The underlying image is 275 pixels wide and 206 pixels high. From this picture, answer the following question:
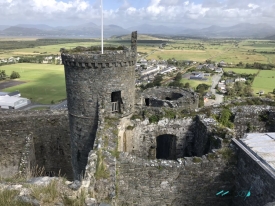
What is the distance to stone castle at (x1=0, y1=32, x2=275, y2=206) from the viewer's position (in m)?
8.14

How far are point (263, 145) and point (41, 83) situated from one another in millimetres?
86809

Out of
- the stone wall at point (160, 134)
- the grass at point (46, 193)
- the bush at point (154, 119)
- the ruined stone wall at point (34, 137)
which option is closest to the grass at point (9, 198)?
the grass at point (46, 193)

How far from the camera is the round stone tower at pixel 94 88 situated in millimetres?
11102

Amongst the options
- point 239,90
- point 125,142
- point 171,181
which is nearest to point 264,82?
point 239,90

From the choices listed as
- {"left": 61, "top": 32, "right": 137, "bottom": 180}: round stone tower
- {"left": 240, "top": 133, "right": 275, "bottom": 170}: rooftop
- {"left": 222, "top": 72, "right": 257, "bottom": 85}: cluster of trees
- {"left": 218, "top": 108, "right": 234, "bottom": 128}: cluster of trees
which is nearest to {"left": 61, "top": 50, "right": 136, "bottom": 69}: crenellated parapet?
{"left": 61, "top": 32, "right": 137, "bottom": 180}: round stone tower

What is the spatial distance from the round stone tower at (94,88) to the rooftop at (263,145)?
227 inches

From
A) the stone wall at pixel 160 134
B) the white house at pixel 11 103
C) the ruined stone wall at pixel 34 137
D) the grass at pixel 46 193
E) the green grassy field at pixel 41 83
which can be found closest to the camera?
the grass at pixel 46 193

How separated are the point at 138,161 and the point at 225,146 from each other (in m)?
3.29

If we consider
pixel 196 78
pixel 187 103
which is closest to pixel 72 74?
pixel 187 103

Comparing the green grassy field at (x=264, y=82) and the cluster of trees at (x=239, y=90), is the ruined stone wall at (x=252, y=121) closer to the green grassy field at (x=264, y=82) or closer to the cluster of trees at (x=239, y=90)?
the cluster of trees at (x=239, y=90)

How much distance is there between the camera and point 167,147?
14.2 meters

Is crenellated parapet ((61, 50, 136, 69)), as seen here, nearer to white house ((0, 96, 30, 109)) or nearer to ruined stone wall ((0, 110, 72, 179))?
ruined stone wall ((0, 110, 72, 179))

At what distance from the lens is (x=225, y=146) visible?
9.11 metres

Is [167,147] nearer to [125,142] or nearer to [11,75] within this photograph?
[125,142]
